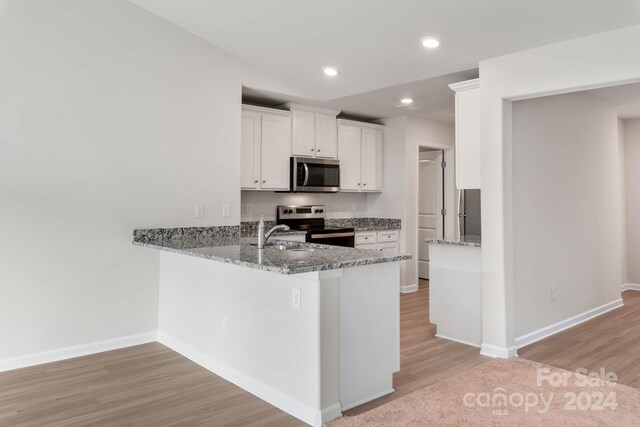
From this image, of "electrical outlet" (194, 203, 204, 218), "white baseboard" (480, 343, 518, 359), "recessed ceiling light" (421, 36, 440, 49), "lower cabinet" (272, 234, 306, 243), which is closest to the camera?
"recessed ceiling light" (421, 36, 440, 49)

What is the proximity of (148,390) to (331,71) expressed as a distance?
3.12 meters

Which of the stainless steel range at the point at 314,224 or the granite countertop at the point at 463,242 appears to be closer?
the granite countertop at the point at 463,242

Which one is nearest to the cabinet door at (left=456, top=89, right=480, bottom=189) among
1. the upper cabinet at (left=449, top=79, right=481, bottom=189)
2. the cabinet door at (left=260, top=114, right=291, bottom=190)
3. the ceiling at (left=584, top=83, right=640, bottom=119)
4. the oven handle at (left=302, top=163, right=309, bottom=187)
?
the upper cabinet at (left=449, top=79, right=481, bottom=189)

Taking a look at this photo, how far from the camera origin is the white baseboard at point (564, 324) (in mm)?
3896

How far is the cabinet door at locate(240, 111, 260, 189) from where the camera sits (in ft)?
16.1

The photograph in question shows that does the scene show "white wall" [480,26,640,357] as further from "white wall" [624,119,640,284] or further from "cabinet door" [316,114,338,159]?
"white wall" [624,119,640,284]

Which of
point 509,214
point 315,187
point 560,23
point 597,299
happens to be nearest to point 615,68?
point 560,23

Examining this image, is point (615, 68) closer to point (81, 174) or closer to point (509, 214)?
point (509, 214)

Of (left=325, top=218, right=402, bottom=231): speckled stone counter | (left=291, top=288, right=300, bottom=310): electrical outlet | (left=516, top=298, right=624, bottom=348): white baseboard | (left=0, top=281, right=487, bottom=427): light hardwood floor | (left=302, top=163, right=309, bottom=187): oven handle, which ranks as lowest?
(left=0, top=281, right=487, bottom=427): light hardwood floor

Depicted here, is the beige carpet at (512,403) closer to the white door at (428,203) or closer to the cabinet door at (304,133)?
the cabinet door at (304,133)

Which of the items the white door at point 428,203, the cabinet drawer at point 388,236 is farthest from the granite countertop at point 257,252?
the white door at point 428,203

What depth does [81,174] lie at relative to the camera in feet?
11.8

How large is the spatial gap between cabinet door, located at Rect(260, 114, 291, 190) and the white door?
263 cm

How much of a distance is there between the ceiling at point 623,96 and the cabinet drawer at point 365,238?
285 centimetres
